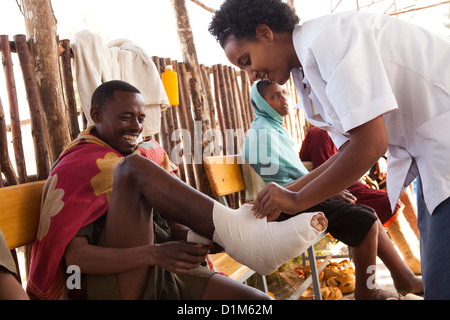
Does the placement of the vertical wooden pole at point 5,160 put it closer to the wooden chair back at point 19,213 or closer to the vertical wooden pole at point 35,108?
the vertical wooden pole at point 35,108

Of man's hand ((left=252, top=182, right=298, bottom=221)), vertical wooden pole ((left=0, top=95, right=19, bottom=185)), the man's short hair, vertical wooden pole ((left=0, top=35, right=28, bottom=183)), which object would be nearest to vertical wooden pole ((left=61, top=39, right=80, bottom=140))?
vertical wooden pole ((left=0, top=35, right=28, bottom=183))

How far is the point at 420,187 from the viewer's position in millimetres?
1311

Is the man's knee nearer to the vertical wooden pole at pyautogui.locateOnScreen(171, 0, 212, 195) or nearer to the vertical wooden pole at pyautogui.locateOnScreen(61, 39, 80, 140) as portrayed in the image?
the vertical wooden pole at pyautogui.locateOnScreen(61, 39, 80, 140)

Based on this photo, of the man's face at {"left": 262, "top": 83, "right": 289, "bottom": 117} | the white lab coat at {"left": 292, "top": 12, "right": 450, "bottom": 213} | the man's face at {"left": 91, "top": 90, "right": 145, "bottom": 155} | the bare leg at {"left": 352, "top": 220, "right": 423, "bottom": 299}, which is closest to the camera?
the white lab coat at {"left": 292, "top": 12, "right": 450, "bottom": 213}

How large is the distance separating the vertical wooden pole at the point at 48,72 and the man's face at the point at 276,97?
5.79 feet

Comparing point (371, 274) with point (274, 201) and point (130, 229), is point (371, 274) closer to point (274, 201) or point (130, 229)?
point (274, 201)

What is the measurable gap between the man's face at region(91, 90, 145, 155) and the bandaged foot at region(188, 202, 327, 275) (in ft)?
2.60

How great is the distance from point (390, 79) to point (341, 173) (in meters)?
0.33

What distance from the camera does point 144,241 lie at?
147cm

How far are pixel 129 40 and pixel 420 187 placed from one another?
2.56 meters

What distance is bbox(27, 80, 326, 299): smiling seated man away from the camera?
137 cm

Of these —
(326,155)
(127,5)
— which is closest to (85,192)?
(326,155)

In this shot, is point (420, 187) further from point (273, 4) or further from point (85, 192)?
point (85, 192)

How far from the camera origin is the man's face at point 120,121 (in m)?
1.99
